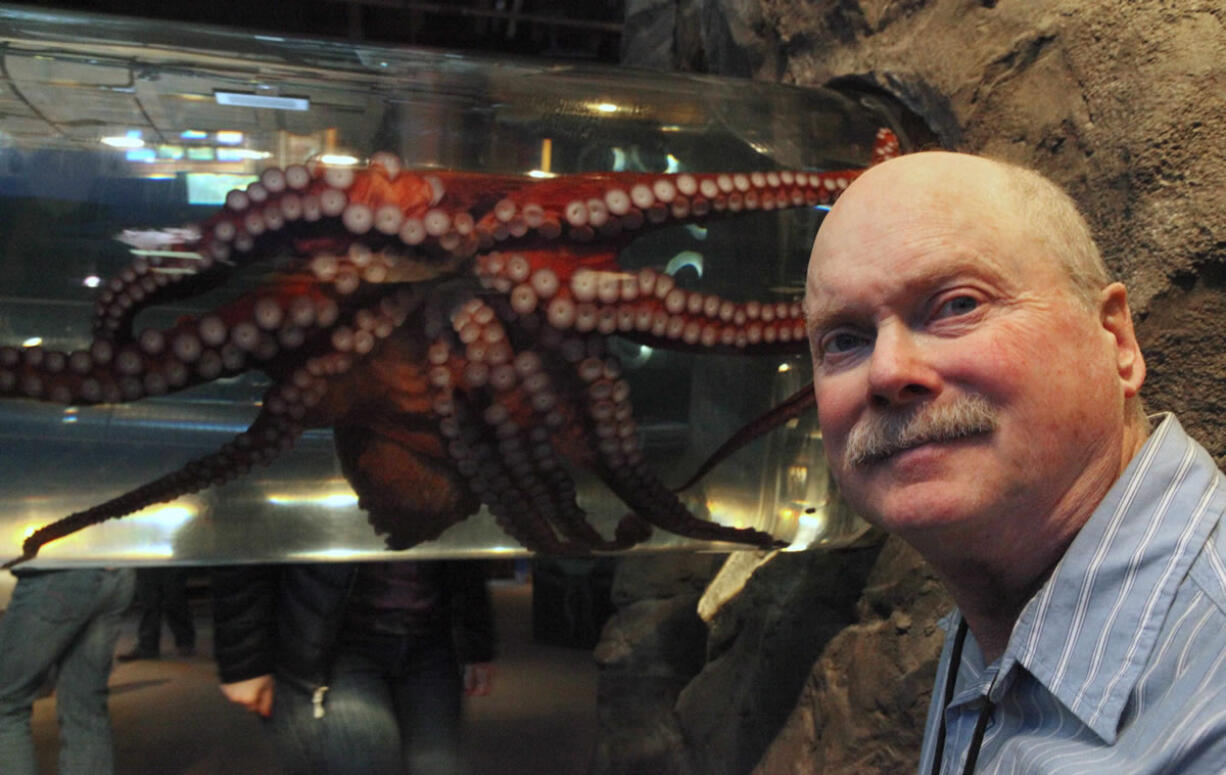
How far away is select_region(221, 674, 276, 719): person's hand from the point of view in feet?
3.77

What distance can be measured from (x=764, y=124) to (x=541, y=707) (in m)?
0.80

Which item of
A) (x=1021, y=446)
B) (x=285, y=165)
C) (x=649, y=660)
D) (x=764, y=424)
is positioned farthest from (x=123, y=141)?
(x=649, y=660)

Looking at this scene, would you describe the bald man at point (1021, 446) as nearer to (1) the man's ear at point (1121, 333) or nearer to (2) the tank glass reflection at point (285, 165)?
(1) the man's ear at point (1121, 333)

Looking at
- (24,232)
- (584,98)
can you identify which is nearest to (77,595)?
(24,232)

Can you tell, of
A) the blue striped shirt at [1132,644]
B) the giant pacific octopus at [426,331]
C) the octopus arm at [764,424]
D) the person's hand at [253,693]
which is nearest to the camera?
the blue striped shirt at [1132,644]

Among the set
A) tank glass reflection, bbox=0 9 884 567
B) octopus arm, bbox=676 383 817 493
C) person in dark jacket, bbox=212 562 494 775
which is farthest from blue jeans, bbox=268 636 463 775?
octopus arm, bbox=676 383 817 493

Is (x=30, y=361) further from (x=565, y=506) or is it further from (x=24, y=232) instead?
(x=565, y=506)

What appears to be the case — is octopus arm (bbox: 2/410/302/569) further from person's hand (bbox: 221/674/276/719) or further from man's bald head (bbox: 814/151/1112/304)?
man's bald head (bbox: 814/151/1112/304)

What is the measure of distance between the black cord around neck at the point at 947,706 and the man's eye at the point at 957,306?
0.25m

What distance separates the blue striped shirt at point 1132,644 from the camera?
1.79 feet

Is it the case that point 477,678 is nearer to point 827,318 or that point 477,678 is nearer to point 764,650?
point 764,650

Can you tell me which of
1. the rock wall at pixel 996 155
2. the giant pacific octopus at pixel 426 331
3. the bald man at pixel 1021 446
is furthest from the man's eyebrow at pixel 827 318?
the rock wall at pixel 996 155

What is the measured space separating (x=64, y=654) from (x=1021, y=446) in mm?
950

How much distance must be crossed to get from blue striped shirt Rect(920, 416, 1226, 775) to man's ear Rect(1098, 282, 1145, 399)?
1.5 inches
